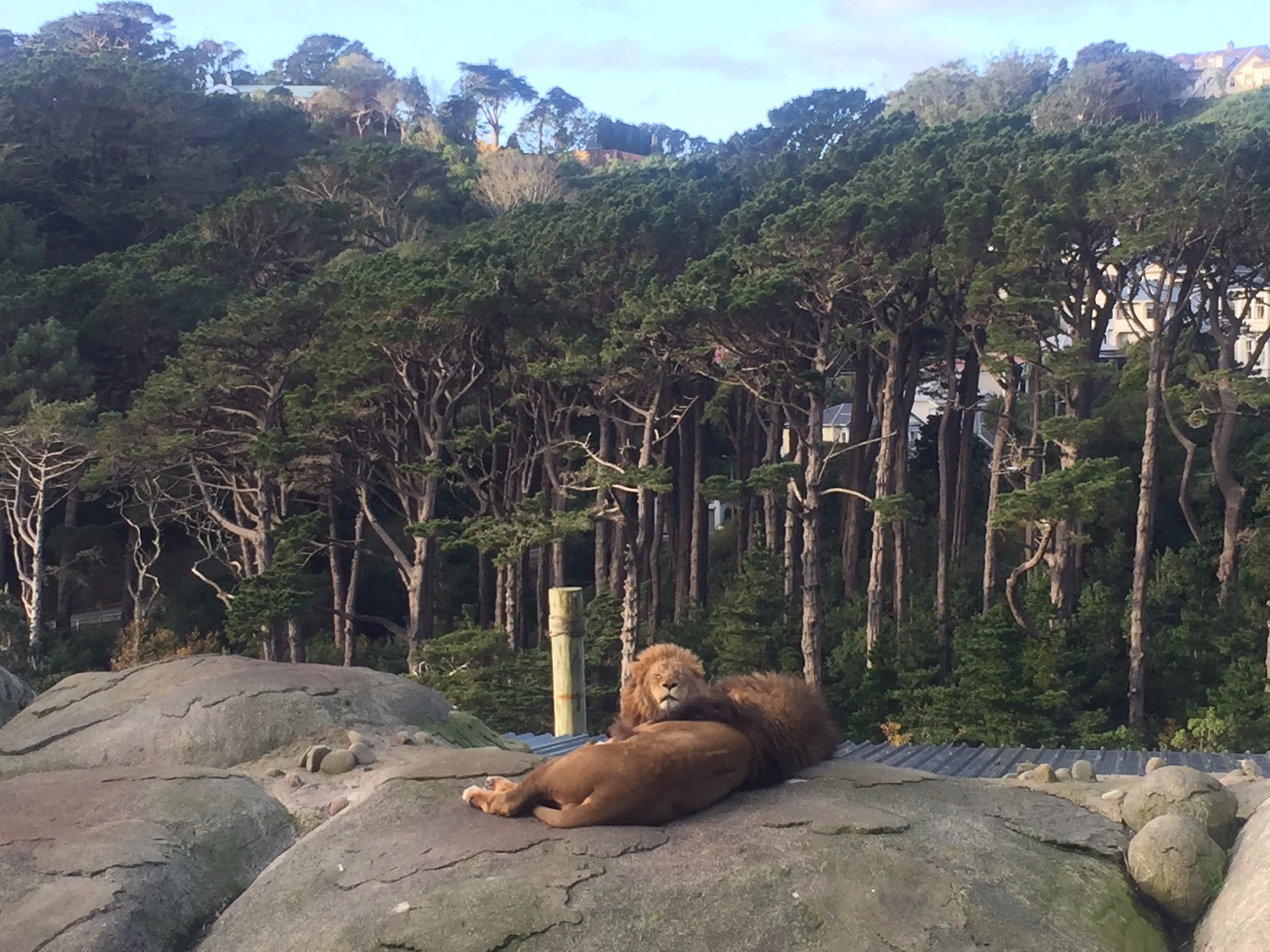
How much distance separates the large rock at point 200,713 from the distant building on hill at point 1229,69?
188 ft

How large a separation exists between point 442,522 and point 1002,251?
9.65 meters

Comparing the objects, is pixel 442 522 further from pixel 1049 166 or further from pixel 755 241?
pixel 1049 166

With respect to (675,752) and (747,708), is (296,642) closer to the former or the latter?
(747,708)

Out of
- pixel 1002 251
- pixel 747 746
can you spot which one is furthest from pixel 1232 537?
pixel 747 746

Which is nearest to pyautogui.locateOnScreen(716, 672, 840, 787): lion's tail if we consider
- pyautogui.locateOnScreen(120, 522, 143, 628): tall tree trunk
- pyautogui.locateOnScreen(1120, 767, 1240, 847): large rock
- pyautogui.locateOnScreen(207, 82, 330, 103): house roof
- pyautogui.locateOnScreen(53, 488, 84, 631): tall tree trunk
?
pyautogui.locateOnScreen(1120, 767, 1240, 847): large rock

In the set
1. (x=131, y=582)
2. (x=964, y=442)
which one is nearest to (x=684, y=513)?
(x=964, y=442)

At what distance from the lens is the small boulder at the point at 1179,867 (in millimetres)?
3250

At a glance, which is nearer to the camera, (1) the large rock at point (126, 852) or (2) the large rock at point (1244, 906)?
(2) the large rock at point (1244, 906)

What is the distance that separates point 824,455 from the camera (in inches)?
758

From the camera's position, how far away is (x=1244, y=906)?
3004 millimetres

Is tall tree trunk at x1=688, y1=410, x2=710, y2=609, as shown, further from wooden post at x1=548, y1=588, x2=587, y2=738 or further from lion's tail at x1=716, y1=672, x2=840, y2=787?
lion's tail at x1=716, y1=672, x2=840, y2=787

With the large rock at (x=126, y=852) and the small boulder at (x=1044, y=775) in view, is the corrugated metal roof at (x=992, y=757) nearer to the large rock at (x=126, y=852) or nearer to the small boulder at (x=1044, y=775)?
the small boulder at (x=1044, y=775)

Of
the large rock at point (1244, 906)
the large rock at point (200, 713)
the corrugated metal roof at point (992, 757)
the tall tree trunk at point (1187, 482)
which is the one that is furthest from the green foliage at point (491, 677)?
the large rock at point (1244, 906)

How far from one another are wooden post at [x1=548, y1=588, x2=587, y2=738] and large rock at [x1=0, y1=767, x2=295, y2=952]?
3.16 metres
